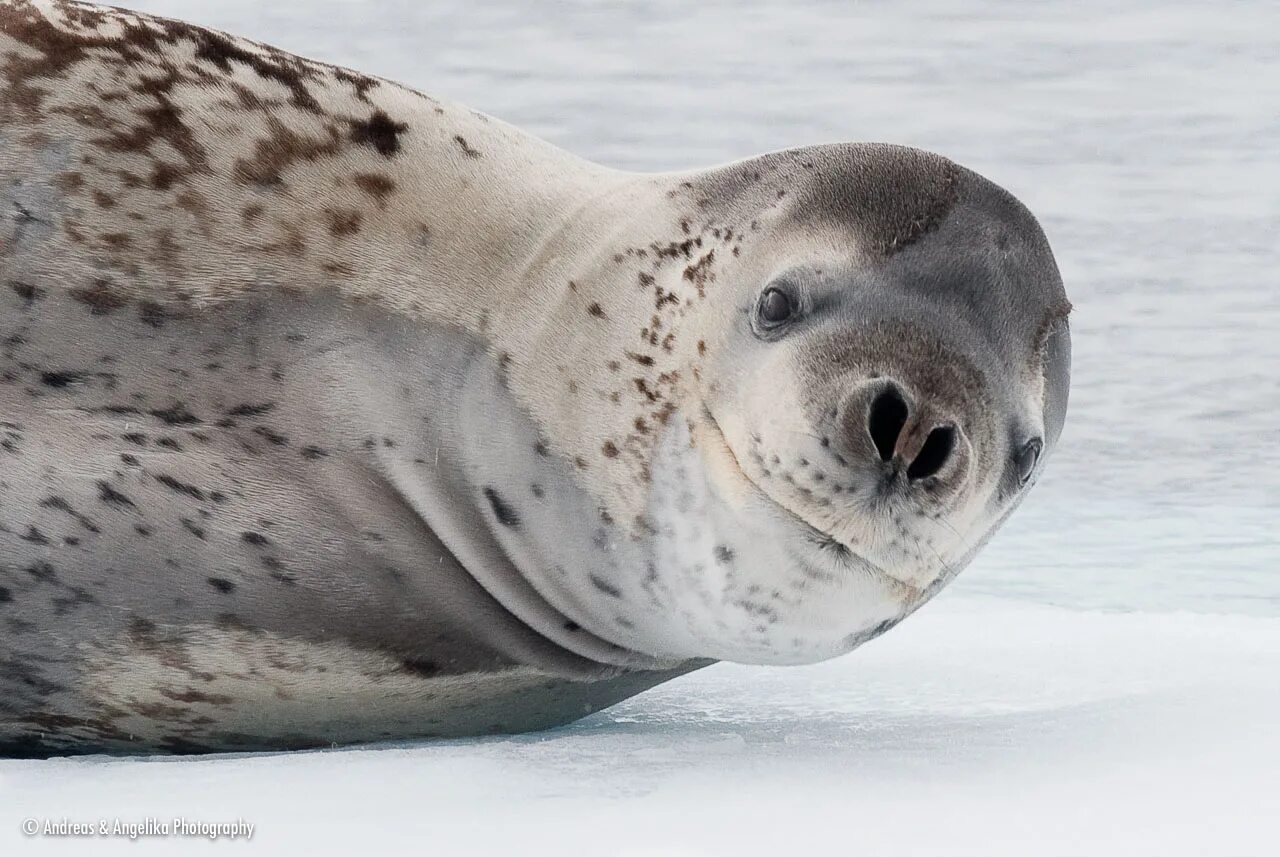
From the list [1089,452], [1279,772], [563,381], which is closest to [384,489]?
[563,381]

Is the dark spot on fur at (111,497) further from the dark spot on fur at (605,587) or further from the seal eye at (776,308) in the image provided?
the seal eye at (776,308)

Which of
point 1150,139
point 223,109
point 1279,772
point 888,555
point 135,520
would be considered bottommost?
point 1279,772

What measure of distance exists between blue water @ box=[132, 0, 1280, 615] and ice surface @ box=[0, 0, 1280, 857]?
0.06 ft

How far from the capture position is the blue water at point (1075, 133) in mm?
5402

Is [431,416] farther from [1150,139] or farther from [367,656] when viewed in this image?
[1150,139]

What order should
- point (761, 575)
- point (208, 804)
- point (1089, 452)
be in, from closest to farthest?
1. point (208, 804)
2. point (761, 575)
3. point (1089, 452)

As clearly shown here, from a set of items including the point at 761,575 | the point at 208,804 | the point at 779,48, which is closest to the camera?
the point at 208,804

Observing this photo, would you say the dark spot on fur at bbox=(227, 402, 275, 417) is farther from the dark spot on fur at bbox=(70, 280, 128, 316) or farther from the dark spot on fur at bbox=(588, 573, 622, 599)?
the dark spot on fur at bbox=(588, 573, 622, 599)

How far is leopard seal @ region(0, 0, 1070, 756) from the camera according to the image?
8.93ft

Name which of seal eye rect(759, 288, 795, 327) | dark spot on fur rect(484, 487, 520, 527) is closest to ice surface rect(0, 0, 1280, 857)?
dark spot on fur rect(484, 487, 520, 527)

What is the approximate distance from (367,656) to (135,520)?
0.40 m

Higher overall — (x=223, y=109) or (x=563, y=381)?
(x=223, y=109)

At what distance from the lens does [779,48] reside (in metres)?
8.80

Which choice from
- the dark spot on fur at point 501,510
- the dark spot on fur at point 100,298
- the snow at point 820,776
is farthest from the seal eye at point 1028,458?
the dark spot on fur at point 100,298
